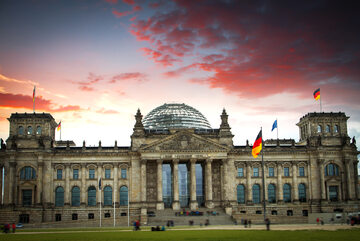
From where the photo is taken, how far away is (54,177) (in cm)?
10875

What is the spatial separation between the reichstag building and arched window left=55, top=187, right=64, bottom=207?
218mm

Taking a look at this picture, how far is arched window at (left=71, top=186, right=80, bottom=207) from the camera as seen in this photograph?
108500mm

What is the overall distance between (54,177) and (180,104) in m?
39.5

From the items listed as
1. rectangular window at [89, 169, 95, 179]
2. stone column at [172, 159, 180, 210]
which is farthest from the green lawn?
rectangular window at [89, 169, 95, 179]

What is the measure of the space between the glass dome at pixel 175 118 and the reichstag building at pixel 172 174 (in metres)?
9.50

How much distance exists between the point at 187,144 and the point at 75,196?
1075 inches

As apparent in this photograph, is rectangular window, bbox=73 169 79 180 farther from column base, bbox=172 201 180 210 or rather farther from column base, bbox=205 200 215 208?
column base, bbox=205 200 215 208

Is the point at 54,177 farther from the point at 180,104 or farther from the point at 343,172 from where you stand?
the point at 343,172

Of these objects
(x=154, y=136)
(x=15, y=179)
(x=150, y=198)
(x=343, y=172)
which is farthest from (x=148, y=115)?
(x=343, y=172)

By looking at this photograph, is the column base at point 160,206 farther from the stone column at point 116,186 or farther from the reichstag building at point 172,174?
the stone column at point 116,186

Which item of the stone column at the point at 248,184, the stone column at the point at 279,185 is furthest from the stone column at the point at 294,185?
the stone column at the point at 248,184

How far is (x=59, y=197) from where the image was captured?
10844 centimetres

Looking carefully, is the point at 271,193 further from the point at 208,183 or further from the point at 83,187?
the point at 83,187

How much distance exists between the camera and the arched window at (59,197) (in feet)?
355
